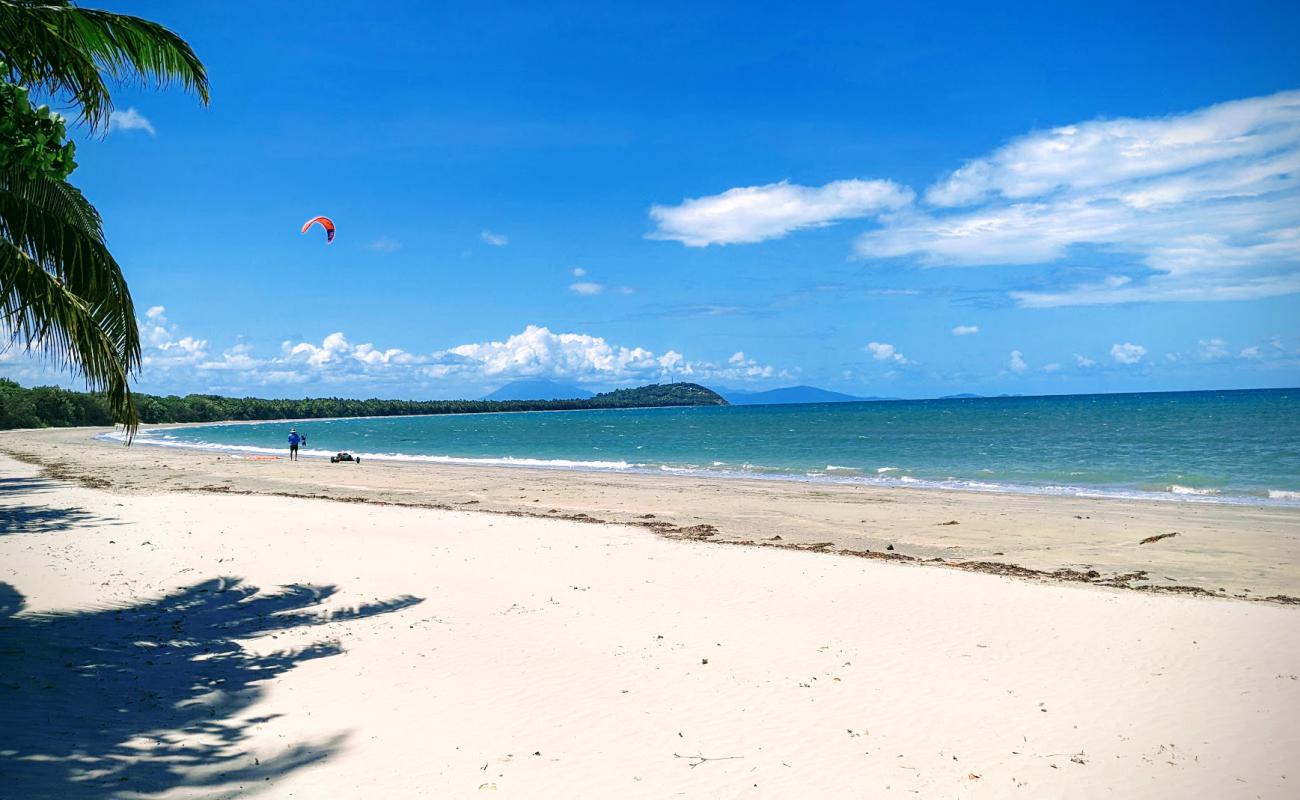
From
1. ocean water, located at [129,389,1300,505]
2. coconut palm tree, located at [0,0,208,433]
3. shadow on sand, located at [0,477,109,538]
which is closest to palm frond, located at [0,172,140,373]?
coconut palm tree, located at [0,0,208,433]

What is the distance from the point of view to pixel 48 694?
571 cm

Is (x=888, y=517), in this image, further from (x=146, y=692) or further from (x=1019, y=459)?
(x=1019, y=459)

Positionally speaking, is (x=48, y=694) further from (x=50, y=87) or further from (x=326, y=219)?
(x=326, y=219)

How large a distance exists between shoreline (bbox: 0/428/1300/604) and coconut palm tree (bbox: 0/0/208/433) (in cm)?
939

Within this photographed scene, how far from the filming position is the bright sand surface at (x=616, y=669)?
4832 mm

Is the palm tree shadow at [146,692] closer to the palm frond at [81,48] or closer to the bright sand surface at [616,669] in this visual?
the bright sand surface at [616,669]

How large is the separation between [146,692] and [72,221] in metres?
4.30

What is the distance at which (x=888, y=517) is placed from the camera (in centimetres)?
1744

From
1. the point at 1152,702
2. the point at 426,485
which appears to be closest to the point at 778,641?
the point at 1152,702

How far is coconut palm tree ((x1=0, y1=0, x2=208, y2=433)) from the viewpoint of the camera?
608 centimetres

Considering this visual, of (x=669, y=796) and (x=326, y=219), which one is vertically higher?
(x=326, y=219)

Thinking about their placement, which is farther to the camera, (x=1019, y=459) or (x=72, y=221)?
(x=1019, y=459)

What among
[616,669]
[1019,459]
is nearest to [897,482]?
[1019,459]

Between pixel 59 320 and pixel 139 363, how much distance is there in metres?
0.89
